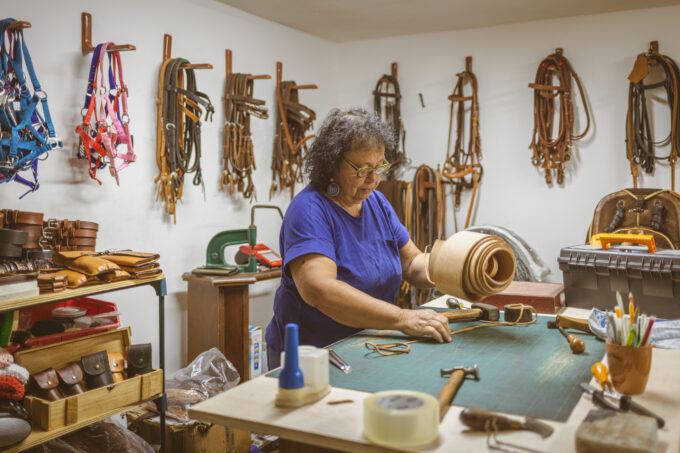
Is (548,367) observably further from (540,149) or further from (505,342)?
(540,149)

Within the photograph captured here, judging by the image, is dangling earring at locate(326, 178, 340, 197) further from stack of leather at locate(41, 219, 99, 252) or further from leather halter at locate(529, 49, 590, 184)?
leather halter at locate(529, 49, 590, 184)

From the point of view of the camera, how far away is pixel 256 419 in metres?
1.37

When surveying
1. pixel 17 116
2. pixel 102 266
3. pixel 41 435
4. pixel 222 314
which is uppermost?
pixel 17 116

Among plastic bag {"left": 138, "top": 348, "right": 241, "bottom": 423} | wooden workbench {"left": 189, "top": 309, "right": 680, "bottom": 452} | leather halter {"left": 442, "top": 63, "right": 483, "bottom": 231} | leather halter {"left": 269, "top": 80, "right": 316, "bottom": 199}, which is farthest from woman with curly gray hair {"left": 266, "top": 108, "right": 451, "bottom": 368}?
leather halter {"left": 442, "top": 63, "right": 483, "bottom": 231}

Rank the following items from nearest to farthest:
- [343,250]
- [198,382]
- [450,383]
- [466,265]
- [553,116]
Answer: [450,383]
[466,265]
[343,250]
[198,382]
[553,116]

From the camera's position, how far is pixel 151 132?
12.4 ft

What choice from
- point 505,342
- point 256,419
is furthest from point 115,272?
point 505,342

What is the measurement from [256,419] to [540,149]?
4023mm

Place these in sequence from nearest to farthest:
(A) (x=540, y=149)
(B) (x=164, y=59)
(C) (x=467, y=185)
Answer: (B) (x=164, y=59) → (A) (x=540, y=149) → (C) (x=467, y=185)

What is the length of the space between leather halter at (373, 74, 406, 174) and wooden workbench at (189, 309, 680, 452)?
387cm

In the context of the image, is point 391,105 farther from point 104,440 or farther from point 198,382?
point 104,440

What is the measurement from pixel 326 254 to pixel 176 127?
2107mm

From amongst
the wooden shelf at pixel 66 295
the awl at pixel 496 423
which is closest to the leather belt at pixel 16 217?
the wooden shelf at pixel 66 295

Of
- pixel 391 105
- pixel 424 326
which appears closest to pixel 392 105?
pixel 391 105
